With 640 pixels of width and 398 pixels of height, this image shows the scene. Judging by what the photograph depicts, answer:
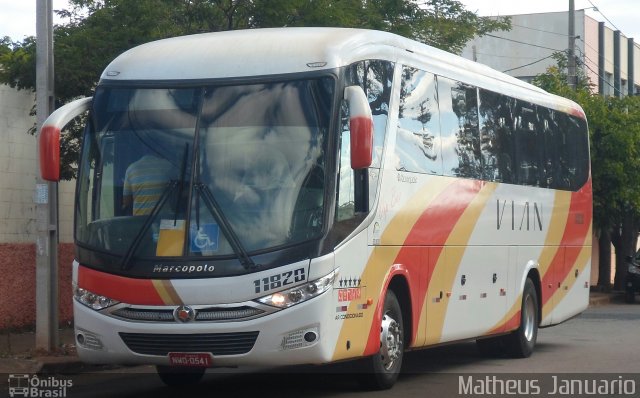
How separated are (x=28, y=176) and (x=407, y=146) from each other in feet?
23.6

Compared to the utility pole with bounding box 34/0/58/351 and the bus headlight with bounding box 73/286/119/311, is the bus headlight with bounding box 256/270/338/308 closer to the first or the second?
the bus headlight with bounding box 73/286/119/311

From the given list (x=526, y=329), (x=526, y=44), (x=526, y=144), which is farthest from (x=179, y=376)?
(x=526, y=44)

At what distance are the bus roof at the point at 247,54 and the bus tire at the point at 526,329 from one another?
5.51 meters

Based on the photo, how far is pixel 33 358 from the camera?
1352 cm

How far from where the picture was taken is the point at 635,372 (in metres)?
13.5

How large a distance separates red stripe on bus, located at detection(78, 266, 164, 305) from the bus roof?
1.89 meters

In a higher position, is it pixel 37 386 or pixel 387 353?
pixel 387 353

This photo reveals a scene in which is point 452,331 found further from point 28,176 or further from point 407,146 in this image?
point 28,176

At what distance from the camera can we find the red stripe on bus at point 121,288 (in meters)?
10.1

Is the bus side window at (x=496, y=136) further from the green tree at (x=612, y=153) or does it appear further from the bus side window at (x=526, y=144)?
the green tree at (x=612, y=153)

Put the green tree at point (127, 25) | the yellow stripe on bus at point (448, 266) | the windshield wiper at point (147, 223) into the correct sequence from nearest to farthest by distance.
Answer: the windshield wiper at point (147, 223)
the yellow stripe on bus at point (448, 266)
the green tree at point (127, 25)

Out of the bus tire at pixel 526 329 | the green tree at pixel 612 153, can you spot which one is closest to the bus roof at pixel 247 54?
the bus tire at pixel 526 329

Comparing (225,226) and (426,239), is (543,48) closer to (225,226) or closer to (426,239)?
(426,239)

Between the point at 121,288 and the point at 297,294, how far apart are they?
5.14 feet
